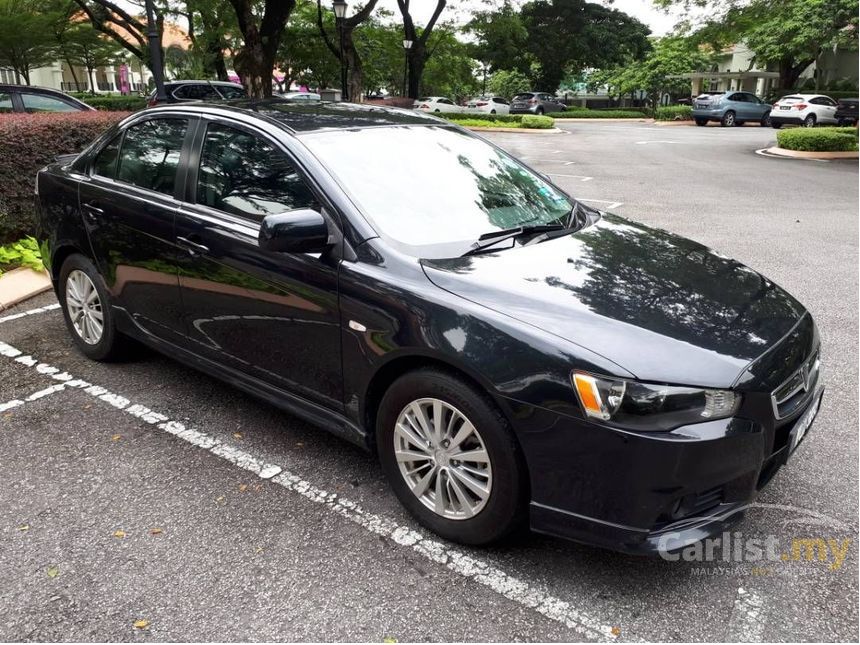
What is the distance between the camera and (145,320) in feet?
12.8

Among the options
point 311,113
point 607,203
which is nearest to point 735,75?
point 607,203

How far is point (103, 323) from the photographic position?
169 inches

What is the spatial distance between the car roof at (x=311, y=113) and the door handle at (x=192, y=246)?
0.67 metres

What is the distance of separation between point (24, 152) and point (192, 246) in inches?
170

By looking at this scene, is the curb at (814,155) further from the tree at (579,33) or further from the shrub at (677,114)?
the tree at (579,33)

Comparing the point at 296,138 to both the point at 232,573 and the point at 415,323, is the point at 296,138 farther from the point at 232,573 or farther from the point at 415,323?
the point at 232,573

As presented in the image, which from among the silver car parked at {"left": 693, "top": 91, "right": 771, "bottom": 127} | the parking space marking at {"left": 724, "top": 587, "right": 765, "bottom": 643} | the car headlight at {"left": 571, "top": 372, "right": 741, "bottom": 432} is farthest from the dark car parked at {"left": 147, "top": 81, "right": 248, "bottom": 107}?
the silver car parked at {"left": 693, "top": 91, "right": 771, "bottom": 127}

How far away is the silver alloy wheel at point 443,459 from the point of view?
101 inches

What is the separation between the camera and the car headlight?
2213 millimetres

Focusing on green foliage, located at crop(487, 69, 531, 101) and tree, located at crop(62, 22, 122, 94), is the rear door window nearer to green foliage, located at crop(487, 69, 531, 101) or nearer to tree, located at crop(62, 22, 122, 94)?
tree, located at crop(62, 22, 122, 94)

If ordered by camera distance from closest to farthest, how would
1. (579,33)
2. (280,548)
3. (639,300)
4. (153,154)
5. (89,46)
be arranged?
1. (639,300)
2. (280,548)
3. (153,154)
4. (89,46)
5. (579,33)

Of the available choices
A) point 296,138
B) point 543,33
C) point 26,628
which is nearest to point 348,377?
point 296,138

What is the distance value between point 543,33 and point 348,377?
170 feet

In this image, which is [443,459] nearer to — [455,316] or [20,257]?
[455,316]
